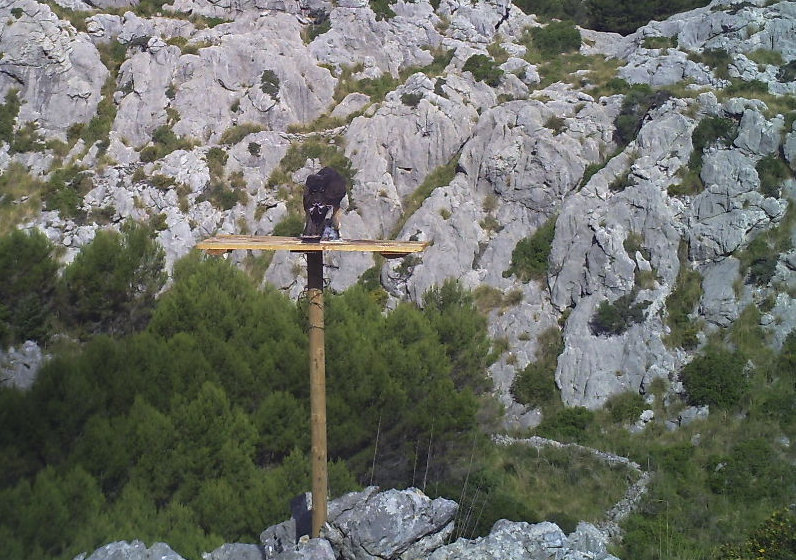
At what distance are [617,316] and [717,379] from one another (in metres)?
3.58

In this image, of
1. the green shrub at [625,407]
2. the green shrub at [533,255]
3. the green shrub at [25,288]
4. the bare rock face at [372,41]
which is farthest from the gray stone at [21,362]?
the bare rock face at [372,41]

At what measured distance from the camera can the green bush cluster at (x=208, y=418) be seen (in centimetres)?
→ 770

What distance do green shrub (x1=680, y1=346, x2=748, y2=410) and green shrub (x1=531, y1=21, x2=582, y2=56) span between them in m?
19.1

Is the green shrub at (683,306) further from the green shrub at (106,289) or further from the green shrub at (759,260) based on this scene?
the green shrub at (106,289)

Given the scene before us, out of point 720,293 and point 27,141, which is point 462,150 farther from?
point 27,141

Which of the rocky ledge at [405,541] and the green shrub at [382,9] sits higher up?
the green shrub at [382,9]

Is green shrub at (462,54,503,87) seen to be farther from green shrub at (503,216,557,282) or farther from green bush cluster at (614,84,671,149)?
green shrub at (503,216,557,282)

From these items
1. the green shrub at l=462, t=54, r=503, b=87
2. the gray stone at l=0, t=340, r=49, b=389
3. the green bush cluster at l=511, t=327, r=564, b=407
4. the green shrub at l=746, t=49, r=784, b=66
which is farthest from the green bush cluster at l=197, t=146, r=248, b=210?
the green shrub at l=746, t=49, r=784, b=66

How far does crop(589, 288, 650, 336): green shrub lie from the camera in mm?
21266

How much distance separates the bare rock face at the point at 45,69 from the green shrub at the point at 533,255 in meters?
18.0

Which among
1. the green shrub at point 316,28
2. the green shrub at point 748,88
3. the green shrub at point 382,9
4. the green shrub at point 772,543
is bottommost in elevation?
the green shrub at point 772,543

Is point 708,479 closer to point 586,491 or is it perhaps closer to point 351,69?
point 586,491

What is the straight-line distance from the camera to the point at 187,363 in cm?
991

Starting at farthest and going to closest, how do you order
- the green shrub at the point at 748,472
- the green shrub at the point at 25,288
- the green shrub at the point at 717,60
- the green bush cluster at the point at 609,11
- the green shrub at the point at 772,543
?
1. the green bush cluster at the point at 609,11
2. the green shrub at the point at 717,60
3. the green shrub at the point at 748,472
4. the green shrub at the point at 25,288
5. the green shrub at the point at 772,543
